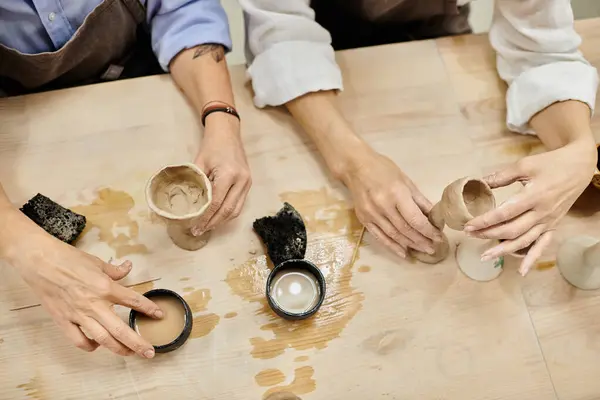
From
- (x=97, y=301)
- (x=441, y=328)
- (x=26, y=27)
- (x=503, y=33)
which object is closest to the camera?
(x=97, y=301)

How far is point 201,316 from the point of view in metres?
1.10

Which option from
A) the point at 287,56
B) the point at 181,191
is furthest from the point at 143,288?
the point at 287,56

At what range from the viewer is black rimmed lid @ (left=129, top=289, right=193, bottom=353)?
1036mm

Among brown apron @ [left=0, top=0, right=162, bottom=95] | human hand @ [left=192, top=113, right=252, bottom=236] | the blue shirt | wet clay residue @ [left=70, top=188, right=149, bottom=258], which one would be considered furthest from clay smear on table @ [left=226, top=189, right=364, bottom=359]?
brown apron @ [left=0, top=0, right=162, bottom=95]

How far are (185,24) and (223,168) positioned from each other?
376 millimetres

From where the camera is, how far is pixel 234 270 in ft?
3.76

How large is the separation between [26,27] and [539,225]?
1.16 meters

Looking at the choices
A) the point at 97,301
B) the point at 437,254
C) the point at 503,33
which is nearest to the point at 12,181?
the point at 97,301

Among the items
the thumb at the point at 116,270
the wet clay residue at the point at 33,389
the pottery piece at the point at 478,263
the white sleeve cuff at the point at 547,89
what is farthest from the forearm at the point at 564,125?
the wet clay residue at the point at 33,389

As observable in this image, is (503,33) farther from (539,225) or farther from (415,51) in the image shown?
(539,225)

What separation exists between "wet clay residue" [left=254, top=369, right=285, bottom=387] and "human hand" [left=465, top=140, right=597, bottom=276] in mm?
444

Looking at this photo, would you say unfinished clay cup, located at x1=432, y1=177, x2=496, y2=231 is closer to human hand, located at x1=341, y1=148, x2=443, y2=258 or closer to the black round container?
human hand, located at x1=341, y1=148, x2=443, y2=258

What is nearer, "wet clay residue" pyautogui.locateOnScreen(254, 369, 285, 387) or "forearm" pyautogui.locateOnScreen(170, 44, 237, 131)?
"wet clay residue" pyautogui.locateOnScreen(254, 369, 285, 387)

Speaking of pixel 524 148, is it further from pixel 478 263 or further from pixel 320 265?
pixel 320 265
